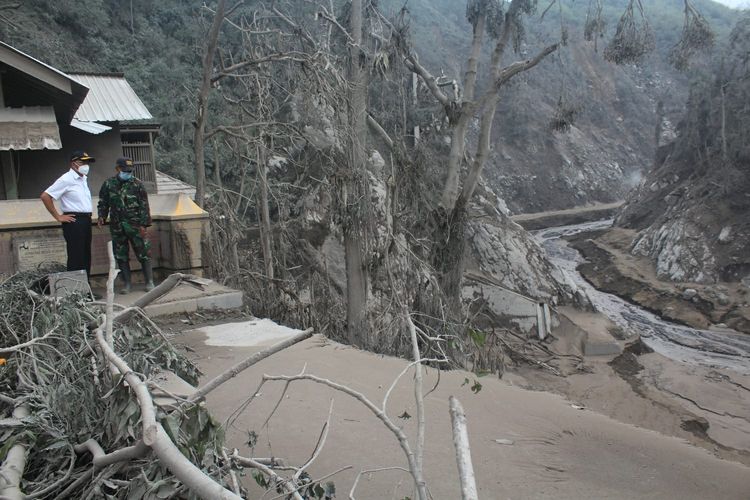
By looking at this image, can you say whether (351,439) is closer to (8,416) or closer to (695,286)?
(8,416)

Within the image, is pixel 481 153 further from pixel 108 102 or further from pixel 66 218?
pixel 66 218

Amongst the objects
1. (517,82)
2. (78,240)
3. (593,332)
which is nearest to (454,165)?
(517,82)

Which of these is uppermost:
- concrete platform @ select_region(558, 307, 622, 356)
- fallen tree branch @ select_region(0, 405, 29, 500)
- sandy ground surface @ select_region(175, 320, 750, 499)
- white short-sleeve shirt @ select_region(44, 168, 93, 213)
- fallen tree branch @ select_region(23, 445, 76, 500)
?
white short-sleeve shirt @ select_region(44, 168, 93, 213)

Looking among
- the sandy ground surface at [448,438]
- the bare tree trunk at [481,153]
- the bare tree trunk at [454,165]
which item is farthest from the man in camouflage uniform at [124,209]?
the bare tree trunk at [481,153]

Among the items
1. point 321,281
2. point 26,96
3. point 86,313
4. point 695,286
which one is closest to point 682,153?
point 695,286

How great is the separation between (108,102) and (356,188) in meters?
6.35

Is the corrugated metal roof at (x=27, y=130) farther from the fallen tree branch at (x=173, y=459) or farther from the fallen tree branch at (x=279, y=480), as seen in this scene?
the fallen tree branch at (x=279, y=480)

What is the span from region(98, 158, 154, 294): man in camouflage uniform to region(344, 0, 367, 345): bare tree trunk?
4948 millimetres

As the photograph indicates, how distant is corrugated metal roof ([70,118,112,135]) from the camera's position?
12.2 m

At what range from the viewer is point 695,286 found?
28.1 m

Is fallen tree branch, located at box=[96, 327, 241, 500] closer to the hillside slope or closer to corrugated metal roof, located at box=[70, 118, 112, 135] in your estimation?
corrugated metal roof, located at box=[70, 118, 112, 135]

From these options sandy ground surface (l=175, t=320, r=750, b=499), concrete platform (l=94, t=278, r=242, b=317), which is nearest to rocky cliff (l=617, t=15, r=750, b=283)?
sandy ground surface (l=175, t=320, r=750, b=499)

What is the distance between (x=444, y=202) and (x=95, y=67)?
56.0ft

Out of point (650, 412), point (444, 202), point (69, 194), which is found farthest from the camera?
point (444, 202)
